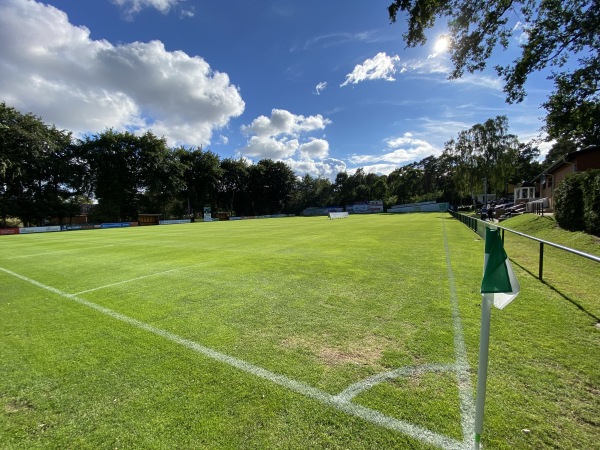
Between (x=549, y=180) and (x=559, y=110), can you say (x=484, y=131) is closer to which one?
(x=549, y=180)

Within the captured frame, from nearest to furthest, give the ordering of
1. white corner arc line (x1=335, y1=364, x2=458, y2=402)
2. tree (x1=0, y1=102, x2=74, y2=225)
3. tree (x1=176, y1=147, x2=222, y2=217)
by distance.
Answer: white corner arc line (x1=335, y1=364, x2=458, y2=402)
tree (x1=0, y1=102, x2=74, y2=225)
tree (x1=176, y1=147, x2=222, y2=217)

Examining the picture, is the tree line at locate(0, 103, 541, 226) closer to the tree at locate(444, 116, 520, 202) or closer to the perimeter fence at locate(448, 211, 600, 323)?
the tree at locate(444, 116, 520, 202)

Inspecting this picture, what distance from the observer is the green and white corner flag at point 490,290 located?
1863mm

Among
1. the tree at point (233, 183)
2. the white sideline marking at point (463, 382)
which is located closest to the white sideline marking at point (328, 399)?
the white sideline marking at point (463, 382)

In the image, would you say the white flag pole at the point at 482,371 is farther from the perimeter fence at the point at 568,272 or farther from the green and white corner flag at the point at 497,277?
the perimeter fence at the point at 568,272

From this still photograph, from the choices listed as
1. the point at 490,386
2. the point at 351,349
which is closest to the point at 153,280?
the point at 351,349

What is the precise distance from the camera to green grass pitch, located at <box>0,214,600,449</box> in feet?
7.20

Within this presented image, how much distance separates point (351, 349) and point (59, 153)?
188 feet

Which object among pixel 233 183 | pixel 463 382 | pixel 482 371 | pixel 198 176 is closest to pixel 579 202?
pixel 463 382

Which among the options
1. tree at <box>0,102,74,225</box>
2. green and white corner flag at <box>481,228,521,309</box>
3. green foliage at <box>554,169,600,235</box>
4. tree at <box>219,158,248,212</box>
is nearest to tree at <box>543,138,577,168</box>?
green foliage at <box>554,169,600,235</box>

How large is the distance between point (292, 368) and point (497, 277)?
218 centimetres

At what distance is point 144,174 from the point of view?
2052 inches

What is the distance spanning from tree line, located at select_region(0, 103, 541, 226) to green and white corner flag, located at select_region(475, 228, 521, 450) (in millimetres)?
46805

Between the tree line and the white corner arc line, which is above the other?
the tree line
